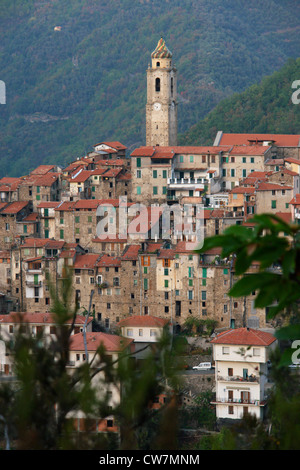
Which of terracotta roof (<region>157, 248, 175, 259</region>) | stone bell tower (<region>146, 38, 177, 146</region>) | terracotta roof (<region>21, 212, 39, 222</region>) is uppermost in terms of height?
stone bell tower (<region>146, 38, 177, 146</region>)

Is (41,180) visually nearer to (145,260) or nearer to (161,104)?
(161,104)

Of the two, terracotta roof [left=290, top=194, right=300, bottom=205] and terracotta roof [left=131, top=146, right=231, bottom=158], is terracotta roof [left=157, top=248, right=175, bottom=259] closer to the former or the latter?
terracotta roof [left=290, top=194, right=300, bottom=205]

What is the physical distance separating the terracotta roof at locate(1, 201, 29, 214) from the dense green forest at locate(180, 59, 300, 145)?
69.2 feet

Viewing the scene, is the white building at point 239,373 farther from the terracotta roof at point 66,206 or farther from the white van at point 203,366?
the terracotta roof at point 66,206

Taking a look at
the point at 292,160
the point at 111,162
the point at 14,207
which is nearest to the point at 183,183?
the point at 292,160

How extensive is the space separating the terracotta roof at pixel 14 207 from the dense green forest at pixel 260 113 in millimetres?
21104

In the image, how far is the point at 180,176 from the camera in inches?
2069

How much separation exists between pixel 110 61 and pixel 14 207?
6966 centimetres

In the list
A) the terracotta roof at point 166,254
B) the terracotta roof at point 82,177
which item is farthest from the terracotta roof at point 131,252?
the terracotta roof at point 82,177

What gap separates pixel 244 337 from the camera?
39.3 meters

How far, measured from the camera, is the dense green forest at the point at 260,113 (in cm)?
7356

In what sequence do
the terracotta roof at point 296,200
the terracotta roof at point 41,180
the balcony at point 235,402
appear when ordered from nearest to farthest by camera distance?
the balcony at point 235,402 → the terracotta roof at point 296,200 → the terracotta roof at point 41,180

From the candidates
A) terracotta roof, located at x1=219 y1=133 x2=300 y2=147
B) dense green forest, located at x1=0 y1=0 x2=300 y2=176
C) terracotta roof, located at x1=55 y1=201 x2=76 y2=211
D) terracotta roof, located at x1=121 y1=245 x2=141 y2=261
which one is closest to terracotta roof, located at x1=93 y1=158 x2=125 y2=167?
terracotta roof, located at x1=55 y1=201 x2=76 y2=211

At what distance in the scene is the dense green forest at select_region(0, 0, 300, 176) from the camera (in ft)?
339
